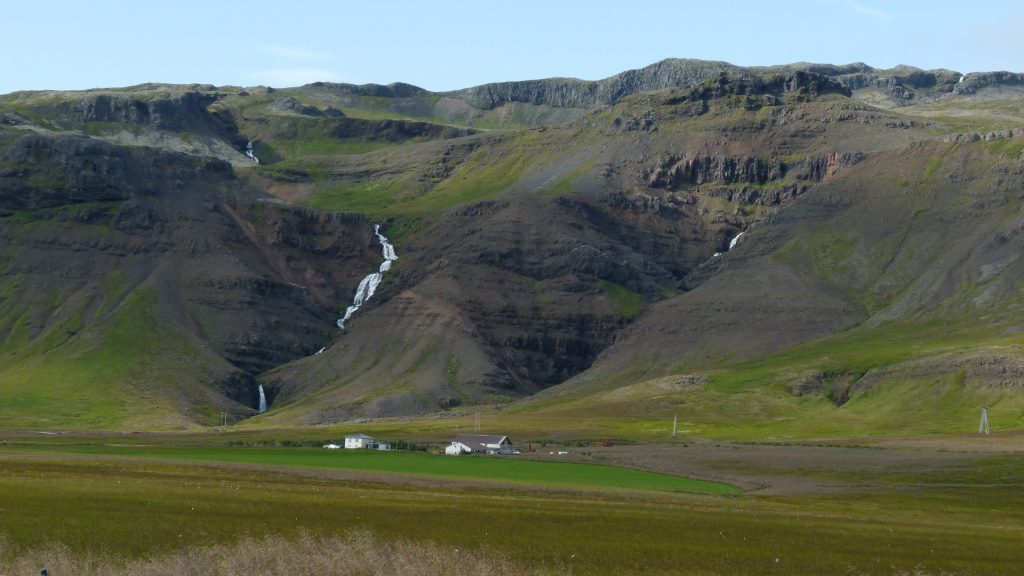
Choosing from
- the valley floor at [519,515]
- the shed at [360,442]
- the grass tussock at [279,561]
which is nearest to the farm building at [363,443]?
the shed at [360,442]

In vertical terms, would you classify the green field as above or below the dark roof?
above

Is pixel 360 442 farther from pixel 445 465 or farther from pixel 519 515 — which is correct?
pixel 519 515

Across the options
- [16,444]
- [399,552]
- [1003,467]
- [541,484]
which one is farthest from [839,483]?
[16,444]

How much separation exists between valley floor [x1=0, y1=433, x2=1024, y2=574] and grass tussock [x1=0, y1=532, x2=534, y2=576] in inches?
7.4

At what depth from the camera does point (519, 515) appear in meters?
74.8

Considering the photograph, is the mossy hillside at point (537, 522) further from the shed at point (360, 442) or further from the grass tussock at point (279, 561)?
the shed at point (360, 442)

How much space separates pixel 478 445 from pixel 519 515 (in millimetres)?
100928

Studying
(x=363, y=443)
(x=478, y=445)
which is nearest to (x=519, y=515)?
(x=478, y=445)

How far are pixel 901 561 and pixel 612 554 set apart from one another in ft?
44.7

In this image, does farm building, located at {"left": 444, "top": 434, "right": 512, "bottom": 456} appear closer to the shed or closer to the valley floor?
the shed

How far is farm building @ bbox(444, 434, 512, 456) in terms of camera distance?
564 feet

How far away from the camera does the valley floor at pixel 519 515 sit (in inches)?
2299

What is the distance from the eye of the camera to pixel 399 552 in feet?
188

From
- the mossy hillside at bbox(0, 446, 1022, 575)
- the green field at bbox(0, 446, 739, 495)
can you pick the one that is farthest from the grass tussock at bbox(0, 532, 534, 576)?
the green field at bbox(0, 446, 739, 495)
